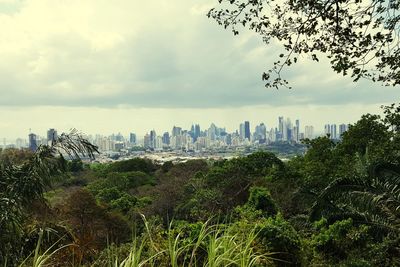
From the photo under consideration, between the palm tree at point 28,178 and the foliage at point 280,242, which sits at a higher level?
the palm tree at point 28,178

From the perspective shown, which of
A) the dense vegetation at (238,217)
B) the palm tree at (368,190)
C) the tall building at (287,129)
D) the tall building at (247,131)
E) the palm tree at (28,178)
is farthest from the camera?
the tall building at (247,131)

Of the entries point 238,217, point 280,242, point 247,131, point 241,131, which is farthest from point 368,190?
point 241,131

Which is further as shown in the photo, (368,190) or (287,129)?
(287,129)

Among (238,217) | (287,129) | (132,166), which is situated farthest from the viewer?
(287,129)

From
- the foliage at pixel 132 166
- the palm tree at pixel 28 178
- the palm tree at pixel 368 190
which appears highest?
the palm tree at pixel 28 178

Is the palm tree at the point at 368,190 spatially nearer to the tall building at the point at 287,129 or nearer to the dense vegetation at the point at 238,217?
the dense vegetation at the point at 238,217

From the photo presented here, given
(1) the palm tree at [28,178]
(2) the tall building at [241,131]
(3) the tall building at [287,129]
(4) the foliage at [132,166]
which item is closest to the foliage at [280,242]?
(1) the palm tree at [28,178]

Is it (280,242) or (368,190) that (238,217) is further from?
(368,190)
